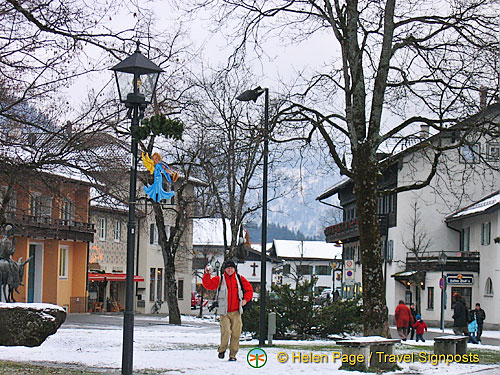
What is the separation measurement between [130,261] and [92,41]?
4416 mm

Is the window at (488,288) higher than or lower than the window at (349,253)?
lower

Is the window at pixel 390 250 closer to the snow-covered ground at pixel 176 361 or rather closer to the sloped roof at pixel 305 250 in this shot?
the snow-covered ground at pixel 176 361

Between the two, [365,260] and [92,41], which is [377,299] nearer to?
[365,260]

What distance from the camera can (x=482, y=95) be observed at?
17000 mm

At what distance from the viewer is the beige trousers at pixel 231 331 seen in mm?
14461

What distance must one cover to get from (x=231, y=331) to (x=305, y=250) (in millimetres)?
111474

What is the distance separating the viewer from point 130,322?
1170 centimetres

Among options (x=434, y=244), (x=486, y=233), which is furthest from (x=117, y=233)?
(x=486, y=233)

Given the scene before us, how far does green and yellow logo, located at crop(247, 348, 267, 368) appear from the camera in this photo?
1398 centimetres

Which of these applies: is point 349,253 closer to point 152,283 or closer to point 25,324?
point 152,283

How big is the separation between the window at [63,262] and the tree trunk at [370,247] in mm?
33500

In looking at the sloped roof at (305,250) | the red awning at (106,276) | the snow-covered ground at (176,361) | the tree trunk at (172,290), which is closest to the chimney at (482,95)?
the snow-covered ground at (176,361)

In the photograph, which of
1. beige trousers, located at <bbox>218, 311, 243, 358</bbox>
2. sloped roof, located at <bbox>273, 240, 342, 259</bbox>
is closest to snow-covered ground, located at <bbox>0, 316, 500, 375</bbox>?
beige trousers, located at <bbox>218, 311, 243, 358</bbox>

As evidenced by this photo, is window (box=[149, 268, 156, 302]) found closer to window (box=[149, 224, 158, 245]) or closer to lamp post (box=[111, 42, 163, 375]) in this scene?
window (box=[149, 224, 158, 245])
